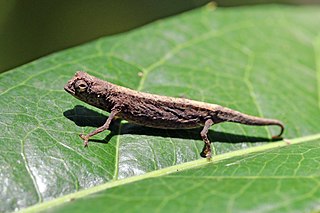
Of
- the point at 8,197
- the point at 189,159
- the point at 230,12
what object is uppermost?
the point at 230,12

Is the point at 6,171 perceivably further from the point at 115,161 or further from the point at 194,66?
the point at 194,66

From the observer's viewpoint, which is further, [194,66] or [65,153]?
[194,66]

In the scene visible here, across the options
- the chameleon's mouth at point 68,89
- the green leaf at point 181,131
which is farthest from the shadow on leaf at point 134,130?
the chameleon's mouth at point 68,89

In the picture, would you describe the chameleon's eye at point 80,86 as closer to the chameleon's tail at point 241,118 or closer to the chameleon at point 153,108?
the chameleon at point 153,108

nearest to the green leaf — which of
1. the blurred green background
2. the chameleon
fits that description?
the chameleon

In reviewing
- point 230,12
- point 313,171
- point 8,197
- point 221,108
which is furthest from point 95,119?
point 230,12

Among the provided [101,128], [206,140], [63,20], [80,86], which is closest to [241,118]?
[206,140]

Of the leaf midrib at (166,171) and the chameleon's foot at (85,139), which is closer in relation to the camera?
the leaf midrib at (166,171)

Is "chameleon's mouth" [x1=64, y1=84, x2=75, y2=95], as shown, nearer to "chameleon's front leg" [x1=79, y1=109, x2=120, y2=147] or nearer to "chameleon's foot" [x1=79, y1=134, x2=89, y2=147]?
"chameleon's front leg" [x1=79, y1=109, x2=120, y2=147]

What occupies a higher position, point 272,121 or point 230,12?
point 230,12
